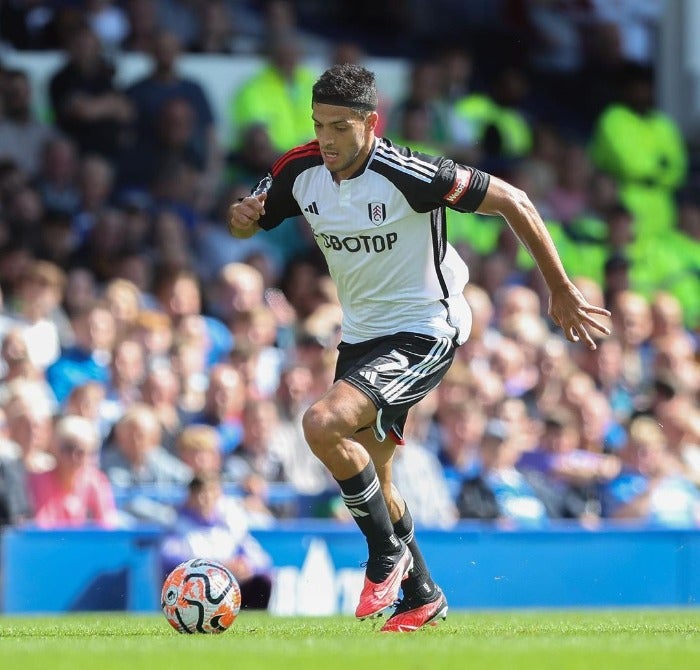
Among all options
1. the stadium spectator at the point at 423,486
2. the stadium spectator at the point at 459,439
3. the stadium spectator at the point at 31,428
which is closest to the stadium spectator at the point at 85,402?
the stadium spectator at the point at 31,428

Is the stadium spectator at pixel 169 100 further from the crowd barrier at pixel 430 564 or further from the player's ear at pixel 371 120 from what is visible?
the player's ear at pixel 371 120

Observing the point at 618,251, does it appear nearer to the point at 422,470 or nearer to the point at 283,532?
the point at 422,470

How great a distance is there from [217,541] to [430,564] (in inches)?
58.5

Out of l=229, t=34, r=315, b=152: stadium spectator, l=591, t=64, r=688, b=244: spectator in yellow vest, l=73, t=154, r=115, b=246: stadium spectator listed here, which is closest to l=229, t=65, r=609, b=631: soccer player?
l=73, t=154, r=115, b=246: stadium spectator

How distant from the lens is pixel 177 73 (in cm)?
1535

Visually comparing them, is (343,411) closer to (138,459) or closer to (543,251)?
(543,251)

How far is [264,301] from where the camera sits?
1380 centimetres

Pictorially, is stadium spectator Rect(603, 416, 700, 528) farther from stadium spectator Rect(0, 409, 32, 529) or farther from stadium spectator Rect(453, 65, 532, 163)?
stadium spectator Rect(453, 65, 532, 163)

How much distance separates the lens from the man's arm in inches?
297

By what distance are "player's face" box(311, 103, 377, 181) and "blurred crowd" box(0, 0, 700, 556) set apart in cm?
373

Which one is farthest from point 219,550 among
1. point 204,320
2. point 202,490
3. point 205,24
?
point 205,24

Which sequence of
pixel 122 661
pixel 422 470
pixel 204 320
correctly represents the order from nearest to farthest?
1. pixel 122 661
2. pixel 422 470
3. pixel 204 320

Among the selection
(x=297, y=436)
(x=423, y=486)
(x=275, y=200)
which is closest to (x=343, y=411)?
(x=275, y=200)

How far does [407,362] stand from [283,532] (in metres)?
3.52
